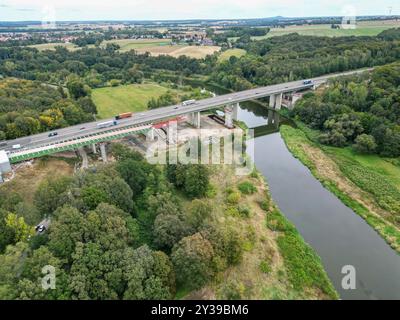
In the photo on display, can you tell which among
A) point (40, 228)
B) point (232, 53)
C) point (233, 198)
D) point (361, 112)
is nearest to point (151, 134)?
point (233, 198)

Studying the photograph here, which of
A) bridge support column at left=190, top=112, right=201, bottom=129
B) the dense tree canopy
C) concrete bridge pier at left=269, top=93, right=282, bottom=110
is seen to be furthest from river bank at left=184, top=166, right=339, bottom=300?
concrete bridge pier at left=269, top=93, right=282, bottom=110

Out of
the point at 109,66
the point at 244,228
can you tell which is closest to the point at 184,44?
the point at 109,66

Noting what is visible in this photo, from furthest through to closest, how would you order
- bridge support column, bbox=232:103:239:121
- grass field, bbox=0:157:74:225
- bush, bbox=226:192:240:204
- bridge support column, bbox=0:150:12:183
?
bridge support column, bbox=232:103:239:121 < bridge support column, bbox=0:150:12:183 < grass field, bbox=0:157:74:225 < bush, bbox=226:192:240:204

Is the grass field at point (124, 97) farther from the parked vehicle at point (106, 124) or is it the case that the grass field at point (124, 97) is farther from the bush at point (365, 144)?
the bush at point (365, 144)

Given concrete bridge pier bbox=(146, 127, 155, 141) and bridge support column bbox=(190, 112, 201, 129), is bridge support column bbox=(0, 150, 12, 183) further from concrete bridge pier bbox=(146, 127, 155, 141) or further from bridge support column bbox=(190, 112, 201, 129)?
bridge support column bbox=(190, 112, 201, 129)

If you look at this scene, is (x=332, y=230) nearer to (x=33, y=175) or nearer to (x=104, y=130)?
(x=104, y=130)

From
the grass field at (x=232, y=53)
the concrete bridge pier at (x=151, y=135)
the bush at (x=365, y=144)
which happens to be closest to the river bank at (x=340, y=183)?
the bush at (x=365, y=144)
